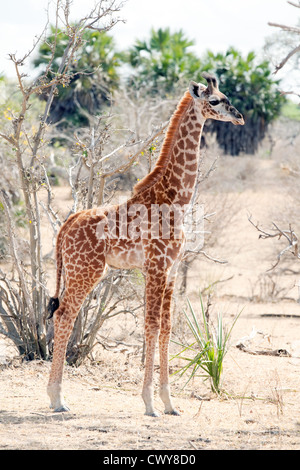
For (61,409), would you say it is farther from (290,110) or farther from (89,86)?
(290,110)

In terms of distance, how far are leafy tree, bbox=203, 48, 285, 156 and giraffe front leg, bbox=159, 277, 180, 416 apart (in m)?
23.1

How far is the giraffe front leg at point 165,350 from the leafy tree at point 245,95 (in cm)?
2305

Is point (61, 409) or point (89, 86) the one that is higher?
point (89, 86)

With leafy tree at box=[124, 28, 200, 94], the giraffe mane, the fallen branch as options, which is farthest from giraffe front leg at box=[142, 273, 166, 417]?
leafy tree at box=[124, 28, 200, 94]

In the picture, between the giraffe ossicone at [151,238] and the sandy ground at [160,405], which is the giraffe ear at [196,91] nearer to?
the giraffe ossicone at [151,238]

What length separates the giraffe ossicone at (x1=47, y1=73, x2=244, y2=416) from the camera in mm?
6148

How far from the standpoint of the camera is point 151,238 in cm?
620

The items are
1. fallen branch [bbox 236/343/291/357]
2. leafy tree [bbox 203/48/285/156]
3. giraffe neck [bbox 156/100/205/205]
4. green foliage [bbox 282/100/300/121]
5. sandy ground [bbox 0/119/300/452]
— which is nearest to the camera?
sandy ground [bbox 0/119/300/452]

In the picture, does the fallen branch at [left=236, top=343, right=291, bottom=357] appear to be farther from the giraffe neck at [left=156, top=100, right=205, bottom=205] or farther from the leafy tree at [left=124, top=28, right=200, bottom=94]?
the leafy tree at [left=124, top=28, right=200, bottom=94]

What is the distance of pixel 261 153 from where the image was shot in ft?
127

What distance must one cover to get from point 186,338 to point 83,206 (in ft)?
9.79

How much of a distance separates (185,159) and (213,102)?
0.58 meters

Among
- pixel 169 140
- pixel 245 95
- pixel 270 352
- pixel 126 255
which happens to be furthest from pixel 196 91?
pixel 245 95
